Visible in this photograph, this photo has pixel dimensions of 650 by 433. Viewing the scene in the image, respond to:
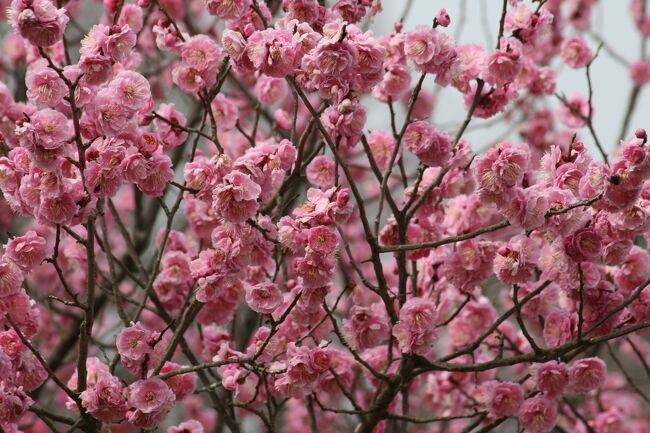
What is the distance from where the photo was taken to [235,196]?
245cm

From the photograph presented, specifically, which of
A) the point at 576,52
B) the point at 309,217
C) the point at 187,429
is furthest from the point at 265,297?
the point at 576,52

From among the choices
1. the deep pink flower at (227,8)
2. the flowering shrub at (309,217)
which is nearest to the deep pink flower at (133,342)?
the flowering shrub at (309,217)

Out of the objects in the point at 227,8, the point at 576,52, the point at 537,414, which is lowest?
the point at 537,414

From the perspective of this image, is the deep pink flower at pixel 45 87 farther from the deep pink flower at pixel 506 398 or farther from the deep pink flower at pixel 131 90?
the deep pink flower at pixel 506 398

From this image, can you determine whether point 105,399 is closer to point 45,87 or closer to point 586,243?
point 45,87

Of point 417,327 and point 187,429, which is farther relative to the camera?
point 187,429

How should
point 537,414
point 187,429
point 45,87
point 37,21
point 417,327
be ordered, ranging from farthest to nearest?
1. point 537,414
2. point 187,429
3. point 417,327
4. point 45,87
5. point 37,21

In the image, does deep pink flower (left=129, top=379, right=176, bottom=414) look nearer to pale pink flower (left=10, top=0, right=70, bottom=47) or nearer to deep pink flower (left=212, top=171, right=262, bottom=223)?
deep pink flower (left=212, top=171, right=262, bottom=223)

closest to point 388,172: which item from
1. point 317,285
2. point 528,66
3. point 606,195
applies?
point 317,285

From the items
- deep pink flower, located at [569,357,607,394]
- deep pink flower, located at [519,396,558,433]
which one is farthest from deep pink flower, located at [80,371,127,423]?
deep pink flower, located at [569,357,607,394]

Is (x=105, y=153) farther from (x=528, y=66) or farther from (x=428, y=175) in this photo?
(x=528, y=66)

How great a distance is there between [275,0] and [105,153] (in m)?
1.90

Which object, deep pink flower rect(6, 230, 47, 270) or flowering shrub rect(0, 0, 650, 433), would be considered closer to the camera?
flowering shrub rect(0, 0, 650, 433)

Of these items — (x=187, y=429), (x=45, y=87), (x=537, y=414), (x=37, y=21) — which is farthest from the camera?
(x=537, y=414)
